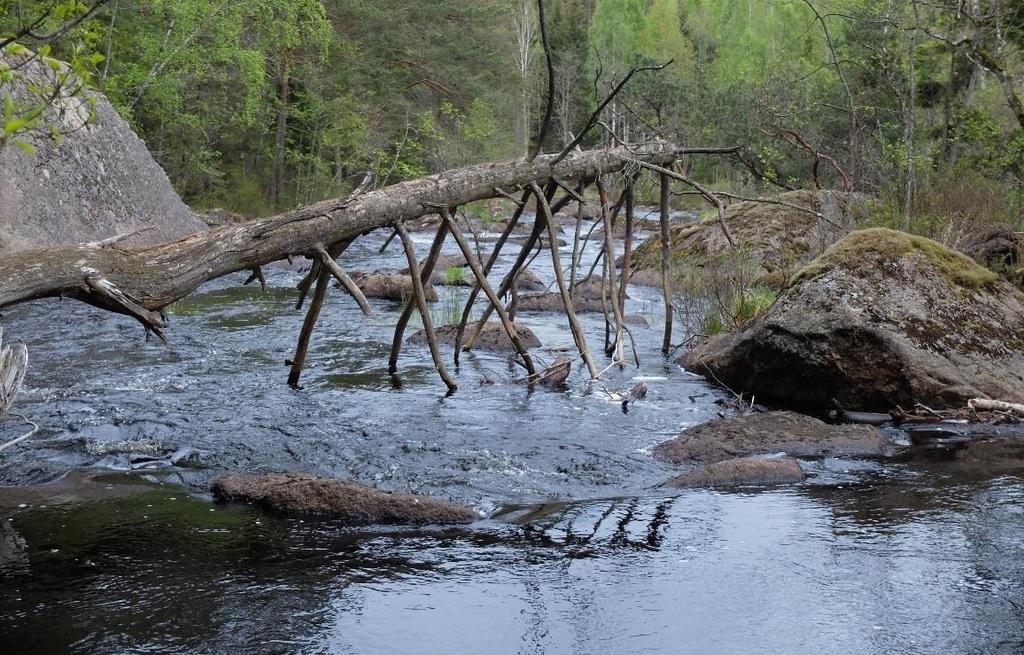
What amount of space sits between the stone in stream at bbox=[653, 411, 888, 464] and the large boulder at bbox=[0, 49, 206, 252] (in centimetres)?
844

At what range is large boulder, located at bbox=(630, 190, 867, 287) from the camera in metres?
13.8

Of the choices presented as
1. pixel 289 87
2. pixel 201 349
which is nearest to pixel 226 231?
pixel 201 349

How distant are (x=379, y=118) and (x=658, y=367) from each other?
27.2 metres

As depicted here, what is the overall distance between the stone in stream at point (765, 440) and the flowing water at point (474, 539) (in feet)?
0.81

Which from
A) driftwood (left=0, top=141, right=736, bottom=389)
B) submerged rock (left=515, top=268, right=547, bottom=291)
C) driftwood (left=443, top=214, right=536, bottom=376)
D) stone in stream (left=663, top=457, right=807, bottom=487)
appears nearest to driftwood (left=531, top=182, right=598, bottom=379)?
driftwood (left=0, top=141, right=736, bottom=389)

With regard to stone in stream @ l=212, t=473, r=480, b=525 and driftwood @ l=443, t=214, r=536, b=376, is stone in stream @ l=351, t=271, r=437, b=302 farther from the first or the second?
stone in stream @ l=212, t=473, r=480, b=525

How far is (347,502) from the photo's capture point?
606cm

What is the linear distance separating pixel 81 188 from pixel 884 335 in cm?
1207

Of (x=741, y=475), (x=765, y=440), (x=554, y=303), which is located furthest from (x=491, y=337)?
(x=741, y=475)

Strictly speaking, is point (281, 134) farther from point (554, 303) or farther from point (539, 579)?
point (539, 579)

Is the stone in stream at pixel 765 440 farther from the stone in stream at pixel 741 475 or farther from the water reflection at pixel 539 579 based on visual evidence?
the water reflection at pixel 539 579

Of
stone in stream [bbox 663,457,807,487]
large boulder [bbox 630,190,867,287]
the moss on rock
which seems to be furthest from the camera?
large boulder [bbox 630,190,867,287]

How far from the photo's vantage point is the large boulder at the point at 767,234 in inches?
542

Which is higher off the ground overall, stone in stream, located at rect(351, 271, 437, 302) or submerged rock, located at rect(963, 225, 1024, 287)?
submerged rock, located at rect(963, 225, 1024, 287)
